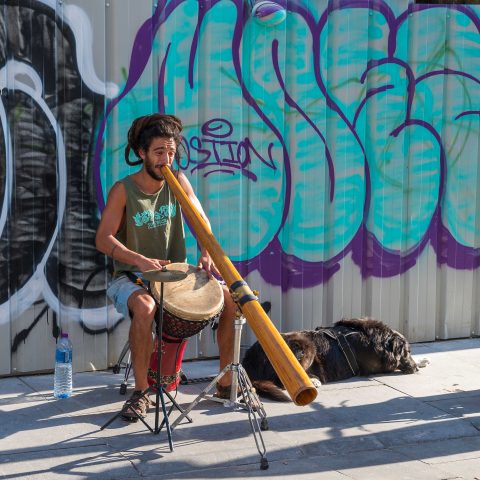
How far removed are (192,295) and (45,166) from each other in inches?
57.1

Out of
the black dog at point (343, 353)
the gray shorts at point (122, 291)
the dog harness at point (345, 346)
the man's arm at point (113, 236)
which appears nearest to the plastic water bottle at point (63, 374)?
the gray shorts at point (122, 291)

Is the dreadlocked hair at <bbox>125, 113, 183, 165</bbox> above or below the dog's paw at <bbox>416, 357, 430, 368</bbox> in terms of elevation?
above

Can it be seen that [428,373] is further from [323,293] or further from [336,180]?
[336,180]

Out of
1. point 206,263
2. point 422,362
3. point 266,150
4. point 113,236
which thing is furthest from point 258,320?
point 422,362

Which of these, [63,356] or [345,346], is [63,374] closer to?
[63,356]

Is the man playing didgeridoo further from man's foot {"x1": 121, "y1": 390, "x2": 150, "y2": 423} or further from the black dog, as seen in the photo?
the black dog

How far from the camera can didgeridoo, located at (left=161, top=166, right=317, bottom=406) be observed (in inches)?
159

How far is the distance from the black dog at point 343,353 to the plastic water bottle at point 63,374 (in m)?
1.17

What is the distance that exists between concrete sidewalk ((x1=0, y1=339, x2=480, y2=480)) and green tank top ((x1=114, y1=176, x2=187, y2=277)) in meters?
0.93

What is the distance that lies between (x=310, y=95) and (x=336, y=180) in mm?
680

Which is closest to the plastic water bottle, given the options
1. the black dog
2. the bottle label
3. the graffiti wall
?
the bottle label

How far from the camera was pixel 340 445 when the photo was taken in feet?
16.1

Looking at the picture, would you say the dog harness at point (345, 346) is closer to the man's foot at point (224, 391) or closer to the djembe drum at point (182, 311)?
the man's foot at point (224, 391)

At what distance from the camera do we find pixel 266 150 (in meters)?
6.48
